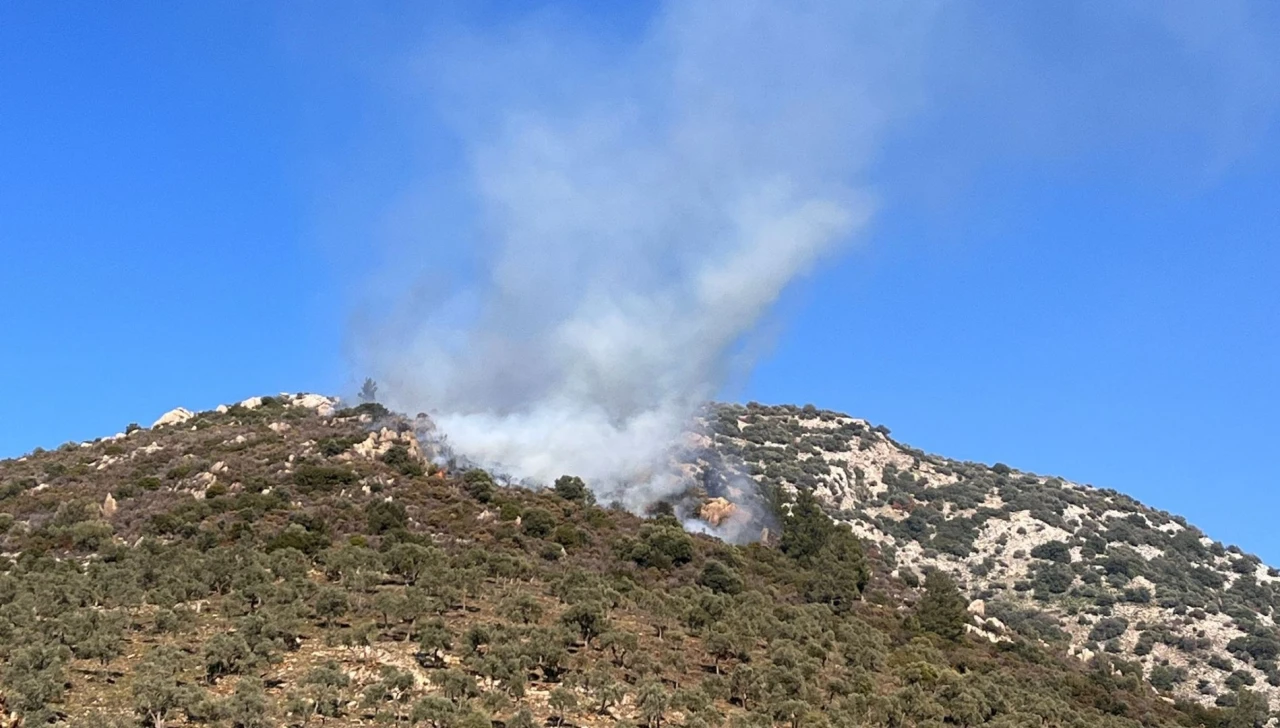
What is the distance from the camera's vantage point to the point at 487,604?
188ft

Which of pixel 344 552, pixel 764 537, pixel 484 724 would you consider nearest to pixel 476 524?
pixel 344 552

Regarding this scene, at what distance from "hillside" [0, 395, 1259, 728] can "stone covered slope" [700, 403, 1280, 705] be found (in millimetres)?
642

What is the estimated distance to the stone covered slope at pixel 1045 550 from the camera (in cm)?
9944

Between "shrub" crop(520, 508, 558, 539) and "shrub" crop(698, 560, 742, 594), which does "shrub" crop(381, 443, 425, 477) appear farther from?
"shrub" crop(698, 560, 742, 594)

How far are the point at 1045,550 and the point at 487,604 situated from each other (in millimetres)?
93196

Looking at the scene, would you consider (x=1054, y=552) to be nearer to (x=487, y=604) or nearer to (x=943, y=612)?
(x=943, y=612)

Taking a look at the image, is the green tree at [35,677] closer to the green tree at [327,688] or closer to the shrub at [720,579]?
the green tree at [327,688]

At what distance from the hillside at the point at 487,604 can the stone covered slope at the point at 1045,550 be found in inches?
25.3

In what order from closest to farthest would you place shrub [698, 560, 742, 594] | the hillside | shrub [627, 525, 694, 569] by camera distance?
the hillside, shrub [698, 560, 742, 594], shrub [627, 525, 694, 569]

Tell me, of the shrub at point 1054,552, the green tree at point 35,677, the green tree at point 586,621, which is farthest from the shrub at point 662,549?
the shrub at point 1054,552

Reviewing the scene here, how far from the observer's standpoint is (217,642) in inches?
1670

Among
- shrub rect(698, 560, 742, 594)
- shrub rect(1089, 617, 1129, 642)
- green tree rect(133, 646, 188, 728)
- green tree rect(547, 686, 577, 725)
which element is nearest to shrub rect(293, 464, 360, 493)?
shrub rect(698, 560, 742, 594)

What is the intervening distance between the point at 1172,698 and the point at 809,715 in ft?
169

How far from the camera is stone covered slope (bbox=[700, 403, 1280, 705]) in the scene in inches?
3915
